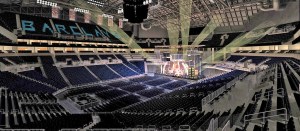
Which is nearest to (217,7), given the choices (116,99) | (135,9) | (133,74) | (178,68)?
(178,68)

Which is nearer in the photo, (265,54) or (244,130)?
(244,130)

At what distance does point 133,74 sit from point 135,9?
17.3 m

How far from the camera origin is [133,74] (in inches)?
1815

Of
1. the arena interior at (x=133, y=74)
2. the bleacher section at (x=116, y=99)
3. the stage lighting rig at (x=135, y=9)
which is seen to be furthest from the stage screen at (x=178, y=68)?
the stage lighting rig at (x=135, y=9)

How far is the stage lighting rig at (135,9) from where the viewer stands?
3038 centimetres

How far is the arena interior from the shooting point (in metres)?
12.3

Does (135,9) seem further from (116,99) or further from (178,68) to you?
(178,68)

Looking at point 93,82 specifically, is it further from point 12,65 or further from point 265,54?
point 265,54

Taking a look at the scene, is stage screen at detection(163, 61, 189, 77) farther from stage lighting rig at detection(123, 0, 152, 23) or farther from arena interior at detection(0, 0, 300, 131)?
stage lighting rig at detection(123, 0, 152, 23)

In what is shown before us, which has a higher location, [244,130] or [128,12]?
[128,12]

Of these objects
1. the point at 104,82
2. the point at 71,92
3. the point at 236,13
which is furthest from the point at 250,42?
the point at 71,92

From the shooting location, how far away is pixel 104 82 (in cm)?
3619

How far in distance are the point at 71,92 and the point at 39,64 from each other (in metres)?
9.17

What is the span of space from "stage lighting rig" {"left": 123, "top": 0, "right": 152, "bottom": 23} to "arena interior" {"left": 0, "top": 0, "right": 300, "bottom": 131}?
13 cm
